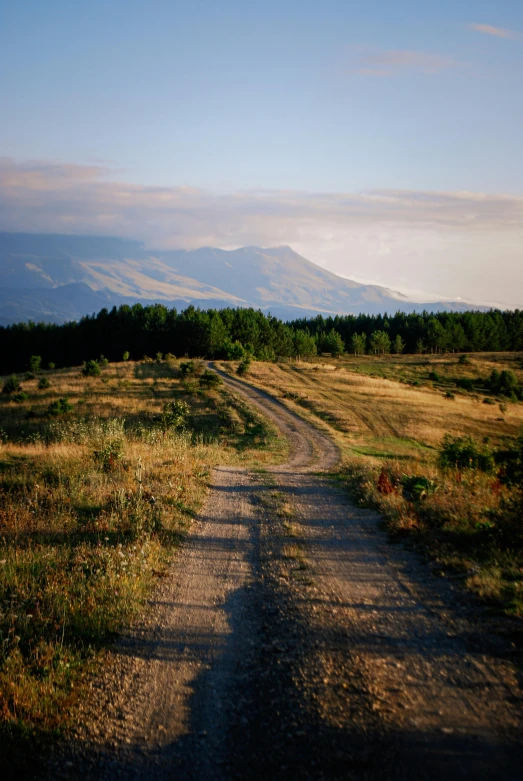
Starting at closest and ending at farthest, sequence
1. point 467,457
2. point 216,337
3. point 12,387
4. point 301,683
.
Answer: point 301,683 → point 467,457 → point 12,387 → point 216,337

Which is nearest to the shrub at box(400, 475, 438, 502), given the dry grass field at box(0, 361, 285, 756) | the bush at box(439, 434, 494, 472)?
the bush at box(439, 434, 494, 472)

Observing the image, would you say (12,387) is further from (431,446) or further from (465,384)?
(465,384)

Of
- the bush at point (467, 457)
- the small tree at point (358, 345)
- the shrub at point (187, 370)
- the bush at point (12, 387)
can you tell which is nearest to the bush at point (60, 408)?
the bush at point (12, 387)

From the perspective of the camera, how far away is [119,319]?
11250 cm

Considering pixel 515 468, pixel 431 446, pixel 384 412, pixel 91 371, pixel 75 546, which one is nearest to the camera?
pixel 75 546

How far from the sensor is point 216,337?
91750 millimetres

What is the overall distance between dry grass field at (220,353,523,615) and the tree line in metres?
21.4

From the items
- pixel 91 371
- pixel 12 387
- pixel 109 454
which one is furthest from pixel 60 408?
pixel 109 454

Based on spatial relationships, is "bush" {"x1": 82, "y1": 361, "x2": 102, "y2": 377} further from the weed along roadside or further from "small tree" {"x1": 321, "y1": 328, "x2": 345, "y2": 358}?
"small tree" {"x1": 321, "y1": 328, "x2": 345, "y2": 358}

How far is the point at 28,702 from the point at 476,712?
14.4ft

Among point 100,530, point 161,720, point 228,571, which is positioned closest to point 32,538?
point 100,530

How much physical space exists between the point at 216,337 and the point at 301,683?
8799 cm

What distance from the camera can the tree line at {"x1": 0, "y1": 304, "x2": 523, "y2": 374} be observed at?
96438 mm

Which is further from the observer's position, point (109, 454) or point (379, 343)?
point (379, 343)
